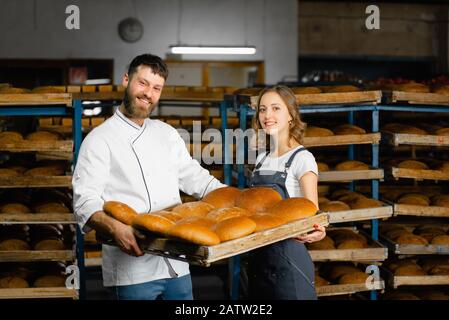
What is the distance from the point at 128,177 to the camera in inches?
109

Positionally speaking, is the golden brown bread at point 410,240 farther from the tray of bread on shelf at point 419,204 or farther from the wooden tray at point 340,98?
the wooden tray at point 340,98

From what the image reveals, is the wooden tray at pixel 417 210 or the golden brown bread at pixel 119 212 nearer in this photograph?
the golden brown bread at pixel 119 212

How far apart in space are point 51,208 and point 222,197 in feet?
7.35

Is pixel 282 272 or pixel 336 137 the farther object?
pixel 336 137

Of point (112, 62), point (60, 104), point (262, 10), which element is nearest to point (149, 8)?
point (112, 62)

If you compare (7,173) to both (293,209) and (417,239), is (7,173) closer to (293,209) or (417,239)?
(293,209)

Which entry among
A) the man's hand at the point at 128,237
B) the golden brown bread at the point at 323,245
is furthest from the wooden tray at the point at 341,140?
the man's hand at the point at 128,237

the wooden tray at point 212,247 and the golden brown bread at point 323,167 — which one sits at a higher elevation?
the golden brown bread at point 323,167

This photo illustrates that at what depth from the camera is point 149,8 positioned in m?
10.3

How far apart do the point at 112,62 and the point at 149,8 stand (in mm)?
1028

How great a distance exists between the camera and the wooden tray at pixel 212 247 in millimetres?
2225

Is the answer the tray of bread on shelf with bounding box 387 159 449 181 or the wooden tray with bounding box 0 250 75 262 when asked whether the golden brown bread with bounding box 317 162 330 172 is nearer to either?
the tray of bread on shelf with bounding box 387 159 449 181

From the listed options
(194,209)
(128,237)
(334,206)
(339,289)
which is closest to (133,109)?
(194,209)

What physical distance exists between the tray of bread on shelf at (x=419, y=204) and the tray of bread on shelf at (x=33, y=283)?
7.74ft
